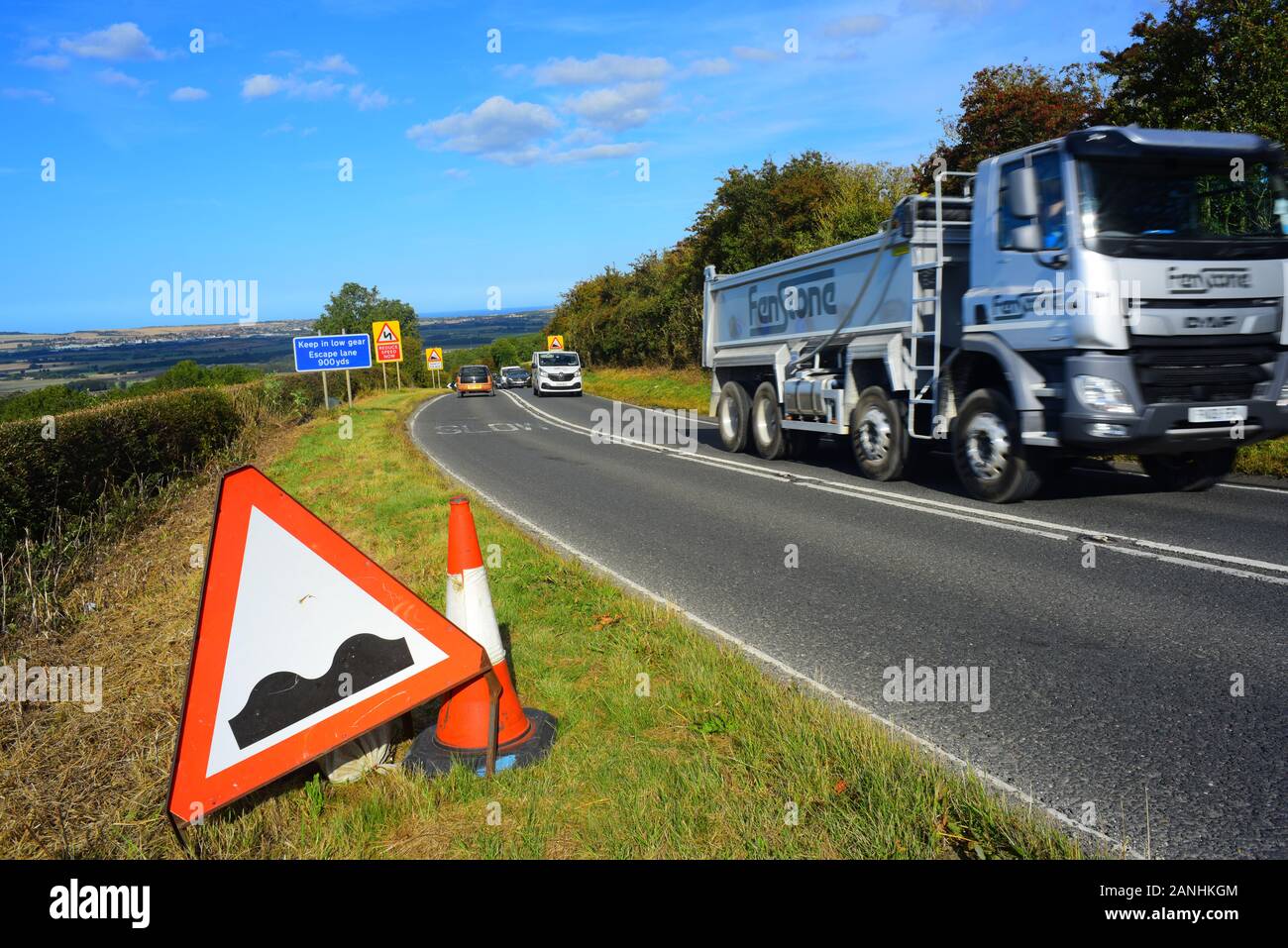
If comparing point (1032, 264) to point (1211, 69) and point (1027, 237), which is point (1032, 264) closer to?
point (1027, 237)

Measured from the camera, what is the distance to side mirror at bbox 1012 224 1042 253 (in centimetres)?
839

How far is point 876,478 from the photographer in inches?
447

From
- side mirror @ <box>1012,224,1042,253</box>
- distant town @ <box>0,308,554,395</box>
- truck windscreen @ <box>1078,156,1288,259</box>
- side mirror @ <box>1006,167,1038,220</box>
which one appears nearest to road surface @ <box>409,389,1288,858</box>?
truck windscreen @ <box>1078,156,1288,259</box>

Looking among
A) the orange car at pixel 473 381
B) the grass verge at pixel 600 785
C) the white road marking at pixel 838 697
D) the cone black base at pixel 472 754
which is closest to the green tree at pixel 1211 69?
the white road marking at pixel 838 697

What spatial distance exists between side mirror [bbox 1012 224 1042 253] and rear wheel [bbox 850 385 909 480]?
8.94 ft

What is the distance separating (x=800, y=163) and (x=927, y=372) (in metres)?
22.8

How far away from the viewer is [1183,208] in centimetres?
819

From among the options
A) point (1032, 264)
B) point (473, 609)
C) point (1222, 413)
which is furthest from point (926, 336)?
point (473, 609)

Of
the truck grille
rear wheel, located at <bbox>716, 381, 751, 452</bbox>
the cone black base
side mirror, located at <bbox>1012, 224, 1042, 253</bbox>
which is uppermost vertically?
side mirror, located at <bbox>1012, 224, 1042, 253</bbox>

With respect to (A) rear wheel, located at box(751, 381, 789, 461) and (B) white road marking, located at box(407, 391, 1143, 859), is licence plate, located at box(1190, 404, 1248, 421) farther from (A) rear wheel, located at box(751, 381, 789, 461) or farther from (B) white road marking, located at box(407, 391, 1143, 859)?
(A) rear wheel, located at box(751, 381, 789, 461)

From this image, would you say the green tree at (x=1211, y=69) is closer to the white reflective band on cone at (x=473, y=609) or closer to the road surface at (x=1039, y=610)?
the road surface at (x=1039, y=610)

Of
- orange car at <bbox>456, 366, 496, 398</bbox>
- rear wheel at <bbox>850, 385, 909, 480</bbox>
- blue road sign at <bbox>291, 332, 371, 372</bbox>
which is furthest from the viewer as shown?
orange car at <bbox>456, 366, 496, 398</bbox>
